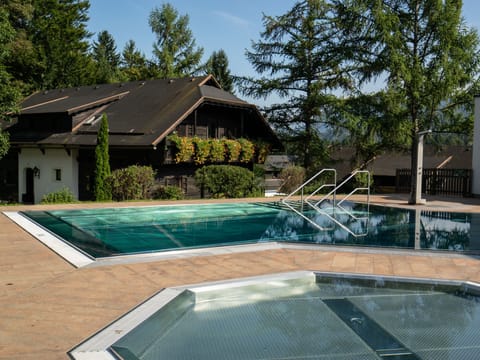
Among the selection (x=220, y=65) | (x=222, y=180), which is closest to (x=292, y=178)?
(x=222, y=180)

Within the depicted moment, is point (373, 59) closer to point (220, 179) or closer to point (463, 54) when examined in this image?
point (463, 54)

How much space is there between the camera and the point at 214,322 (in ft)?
16.3

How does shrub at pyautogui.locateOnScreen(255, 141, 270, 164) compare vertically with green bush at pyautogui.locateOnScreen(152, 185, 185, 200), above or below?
above

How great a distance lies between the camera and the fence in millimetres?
19828

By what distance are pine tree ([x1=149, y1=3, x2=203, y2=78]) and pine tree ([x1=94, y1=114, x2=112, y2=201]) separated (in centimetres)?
2425

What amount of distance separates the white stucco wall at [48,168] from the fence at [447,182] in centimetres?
1533

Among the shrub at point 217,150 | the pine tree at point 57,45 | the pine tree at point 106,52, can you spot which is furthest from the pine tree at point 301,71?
the pine tree at point 106,52

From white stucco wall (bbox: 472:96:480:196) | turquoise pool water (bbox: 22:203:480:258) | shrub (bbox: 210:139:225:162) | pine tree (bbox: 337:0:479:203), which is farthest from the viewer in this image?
shrub (bbox: 210:139:225:162)

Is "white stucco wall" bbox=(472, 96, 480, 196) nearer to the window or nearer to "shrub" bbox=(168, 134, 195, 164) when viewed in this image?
"shrub" bbox=(168, 134, 195, 164)

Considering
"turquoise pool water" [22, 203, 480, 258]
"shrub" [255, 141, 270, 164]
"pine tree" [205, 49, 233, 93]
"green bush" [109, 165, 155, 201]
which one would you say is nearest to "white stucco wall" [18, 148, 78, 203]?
"green bush" [109, 165, 155, 201]

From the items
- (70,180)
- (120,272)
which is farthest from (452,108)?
(120,272)

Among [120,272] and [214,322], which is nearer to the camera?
[214,322]

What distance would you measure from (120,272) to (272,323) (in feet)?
8.53

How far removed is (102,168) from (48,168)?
524 centimetres
